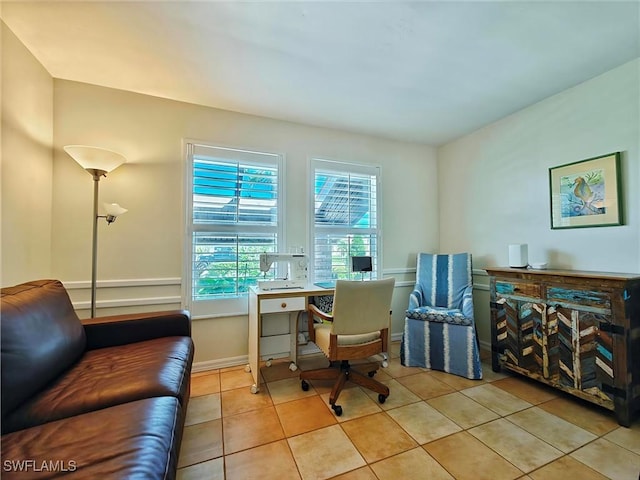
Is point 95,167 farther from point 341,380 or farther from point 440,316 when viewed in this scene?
point 440,316

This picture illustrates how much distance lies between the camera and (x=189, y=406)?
6.20ft

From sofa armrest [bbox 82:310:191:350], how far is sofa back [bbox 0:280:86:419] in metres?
0.13

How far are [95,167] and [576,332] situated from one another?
3.53m

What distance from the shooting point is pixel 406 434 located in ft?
5.22

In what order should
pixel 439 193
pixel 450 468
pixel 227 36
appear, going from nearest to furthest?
pixel 450 468 → pixel 227 36 → pixel 439 193

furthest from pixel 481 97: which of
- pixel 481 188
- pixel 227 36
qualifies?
pixel 227 36

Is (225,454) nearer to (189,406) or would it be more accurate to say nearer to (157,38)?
(189,406)

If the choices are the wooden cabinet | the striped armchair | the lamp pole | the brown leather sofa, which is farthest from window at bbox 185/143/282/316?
the wooden cabinet

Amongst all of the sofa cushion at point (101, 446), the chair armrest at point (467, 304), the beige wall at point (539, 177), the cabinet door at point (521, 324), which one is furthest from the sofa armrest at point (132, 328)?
the beige wall at point (539, 177)

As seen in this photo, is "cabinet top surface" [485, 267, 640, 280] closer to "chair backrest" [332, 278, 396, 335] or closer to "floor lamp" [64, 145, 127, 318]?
"chair backrest" [332, 278, 396, 335]

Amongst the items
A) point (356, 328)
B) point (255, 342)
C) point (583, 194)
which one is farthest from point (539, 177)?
point (255, 342)

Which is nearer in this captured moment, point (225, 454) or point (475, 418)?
point (225, 454)

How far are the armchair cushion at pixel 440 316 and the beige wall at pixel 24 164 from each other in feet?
9.76

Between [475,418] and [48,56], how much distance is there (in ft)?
12.4
